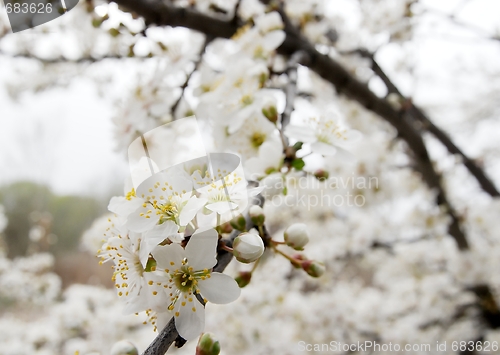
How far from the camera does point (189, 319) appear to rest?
300mm

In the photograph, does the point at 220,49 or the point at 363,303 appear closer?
the point at 220,49

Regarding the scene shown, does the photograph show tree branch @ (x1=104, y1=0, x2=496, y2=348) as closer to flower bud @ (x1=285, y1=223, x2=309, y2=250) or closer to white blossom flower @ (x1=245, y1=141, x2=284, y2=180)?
white blossom flower @ (x1=245, y1=141, x2=284, y2=180)

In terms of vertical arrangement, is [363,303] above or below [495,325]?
below

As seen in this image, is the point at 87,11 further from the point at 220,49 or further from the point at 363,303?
the point at 363,303

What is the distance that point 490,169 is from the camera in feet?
7.88

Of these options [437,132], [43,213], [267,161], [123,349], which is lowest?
[43,213]

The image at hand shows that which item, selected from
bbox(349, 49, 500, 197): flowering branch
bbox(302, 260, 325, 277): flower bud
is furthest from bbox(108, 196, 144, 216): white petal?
bbox(349, 49, 500, 197): flowering branch

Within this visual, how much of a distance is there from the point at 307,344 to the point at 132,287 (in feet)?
4.61

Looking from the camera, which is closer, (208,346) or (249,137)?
(208,346)

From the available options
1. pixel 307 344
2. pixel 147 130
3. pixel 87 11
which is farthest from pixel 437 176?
pixel 87 11

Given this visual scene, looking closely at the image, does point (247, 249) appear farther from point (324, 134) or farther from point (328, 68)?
point (328, 68)

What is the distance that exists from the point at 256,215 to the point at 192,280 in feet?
0.30

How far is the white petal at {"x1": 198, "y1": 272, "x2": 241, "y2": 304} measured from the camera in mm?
309

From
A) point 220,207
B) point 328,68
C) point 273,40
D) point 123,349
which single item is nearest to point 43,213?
point 328,68
